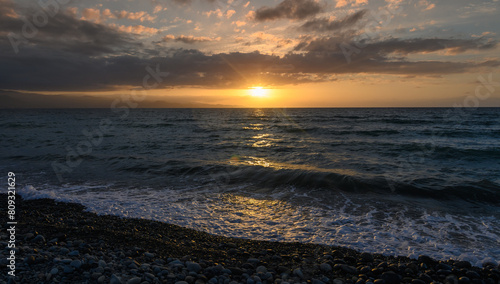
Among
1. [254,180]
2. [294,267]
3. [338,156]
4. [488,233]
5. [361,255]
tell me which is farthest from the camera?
[338,156]

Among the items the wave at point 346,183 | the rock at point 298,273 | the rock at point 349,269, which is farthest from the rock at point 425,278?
the wave at point 346,183

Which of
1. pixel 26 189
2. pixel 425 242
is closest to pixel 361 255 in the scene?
pixel 425 242

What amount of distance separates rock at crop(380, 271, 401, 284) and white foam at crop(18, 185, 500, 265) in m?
1.54

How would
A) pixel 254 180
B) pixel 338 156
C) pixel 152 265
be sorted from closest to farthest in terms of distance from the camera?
pixel 152 265, pixel 254 180, pixel 338 156

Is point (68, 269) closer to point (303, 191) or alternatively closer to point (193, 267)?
point (193, 267)

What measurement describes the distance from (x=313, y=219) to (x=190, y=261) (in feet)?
13.9

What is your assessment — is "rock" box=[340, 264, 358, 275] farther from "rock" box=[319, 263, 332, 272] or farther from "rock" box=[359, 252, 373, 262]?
"rock" box=[359, 252, 373, 262]

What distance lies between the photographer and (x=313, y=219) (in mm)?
A: 7637

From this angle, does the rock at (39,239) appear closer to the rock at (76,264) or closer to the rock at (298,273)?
the rock at (76,264)

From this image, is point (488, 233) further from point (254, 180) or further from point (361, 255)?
point (254, 180)

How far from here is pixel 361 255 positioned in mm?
5301

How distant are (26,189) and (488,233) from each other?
15.0 metres

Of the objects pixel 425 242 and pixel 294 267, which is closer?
pixel 294 267

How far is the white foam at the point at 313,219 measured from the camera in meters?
6.11
